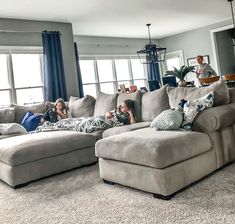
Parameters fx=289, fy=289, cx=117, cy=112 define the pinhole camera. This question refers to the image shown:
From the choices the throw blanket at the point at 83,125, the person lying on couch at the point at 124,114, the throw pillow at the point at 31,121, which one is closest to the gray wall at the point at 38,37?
the throw pillow at the point at 31,121

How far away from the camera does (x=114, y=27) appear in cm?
685

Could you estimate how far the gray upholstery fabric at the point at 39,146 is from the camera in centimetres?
289

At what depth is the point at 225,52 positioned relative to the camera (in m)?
8.17

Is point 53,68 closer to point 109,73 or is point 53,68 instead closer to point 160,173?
point 109,73

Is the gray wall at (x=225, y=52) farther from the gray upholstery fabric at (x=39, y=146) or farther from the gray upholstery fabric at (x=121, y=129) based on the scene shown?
the gray upholstery fabric at (x=39, y=146)

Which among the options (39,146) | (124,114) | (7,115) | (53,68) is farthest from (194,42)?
(39,146)

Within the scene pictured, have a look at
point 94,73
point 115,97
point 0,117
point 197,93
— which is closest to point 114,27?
point 94,73

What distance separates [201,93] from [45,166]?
1848 millimetres

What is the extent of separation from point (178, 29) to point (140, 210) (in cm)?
673

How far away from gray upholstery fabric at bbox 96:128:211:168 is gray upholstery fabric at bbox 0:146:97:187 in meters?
0.71

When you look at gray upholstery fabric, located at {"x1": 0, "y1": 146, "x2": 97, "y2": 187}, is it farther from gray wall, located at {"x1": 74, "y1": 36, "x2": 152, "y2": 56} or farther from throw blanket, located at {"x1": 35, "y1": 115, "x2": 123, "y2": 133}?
gray wall, located at {"x1": 74, "y1": 36, "x2": 152, "y2": 56}

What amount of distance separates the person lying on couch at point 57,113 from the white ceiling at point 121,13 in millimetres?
1653

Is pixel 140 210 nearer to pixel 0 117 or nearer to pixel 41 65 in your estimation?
pixel 0 117

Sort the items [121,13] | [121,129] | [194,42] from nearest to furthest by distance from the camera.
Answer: [121,129], [121,13], [194,42]
